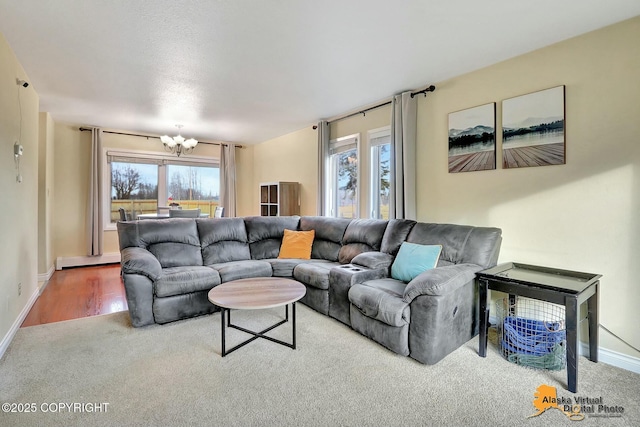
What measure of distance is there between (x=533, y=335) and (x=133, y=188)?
6837 millimetres

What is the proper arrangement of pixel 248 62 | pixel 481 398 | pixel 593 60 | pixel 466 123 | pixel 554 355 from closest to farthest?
pixel 481 398
pixel 554 355
pixel 593 60
pixel 248 62
pixel 466 123

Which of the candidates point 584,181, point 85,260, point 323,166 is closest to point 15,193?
point 85,260

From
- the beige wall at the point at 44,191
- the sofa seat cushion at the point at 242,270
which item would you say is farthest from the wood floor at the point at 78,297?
the sofa seat cushion at the point at 242,270

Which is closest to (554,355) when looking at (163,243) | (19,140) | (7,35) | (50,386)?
(50,386)

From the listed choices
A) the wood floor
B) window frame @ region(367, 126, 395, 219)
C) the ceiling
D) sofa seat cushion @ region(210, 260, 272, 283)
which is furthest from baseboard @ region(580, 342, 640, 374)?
the wood floor

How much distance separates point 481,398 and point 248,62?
3.25 metres

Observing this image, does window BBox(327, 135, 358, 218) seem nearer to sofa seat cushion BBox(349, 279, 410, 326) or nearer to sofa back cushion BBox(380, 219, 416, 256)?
sofa back cushion BBox(380, 219, 416, 256)

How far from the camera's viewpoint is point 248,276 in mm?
3441

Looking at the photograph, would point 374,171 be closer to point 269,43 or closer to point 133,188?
point 269,43

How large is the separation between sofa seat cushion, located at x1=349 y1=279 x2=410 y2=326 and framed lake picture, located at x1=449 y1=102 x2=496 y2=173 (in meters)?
1.42

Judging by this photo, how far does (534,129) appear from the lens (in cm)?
266

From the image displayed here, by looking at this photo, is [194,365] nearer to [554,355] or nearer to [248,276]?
[248,276]

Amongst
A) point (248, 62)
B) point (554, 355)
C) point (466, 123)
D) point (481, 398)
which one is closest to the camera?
point (481, 398)

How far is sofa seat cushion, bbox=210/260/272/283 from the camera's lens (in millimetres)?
3322
